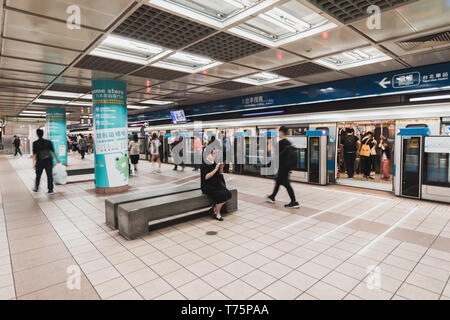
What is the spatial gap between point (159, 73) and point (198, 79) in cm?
126

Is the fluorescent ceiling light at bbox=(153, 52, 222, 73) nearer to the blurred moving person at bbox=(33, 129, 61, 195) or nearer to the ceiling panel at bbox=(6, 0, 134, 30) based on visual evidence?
the ceiling panel at bbox=(6, 0, 134, 30)

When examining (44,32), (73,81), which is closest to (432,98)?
(44,32)

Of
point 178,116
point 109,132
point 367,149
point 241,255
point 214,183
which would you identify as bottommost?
point 241,255

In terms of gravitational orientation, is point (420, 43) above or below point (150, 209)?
above

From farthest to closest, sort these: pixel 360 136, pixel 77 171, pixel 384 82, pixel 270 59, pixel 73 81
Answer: pixel 360 136 → pixel 77 171 → pixel 73 81 → pixel 384 82 → pixel 270 59

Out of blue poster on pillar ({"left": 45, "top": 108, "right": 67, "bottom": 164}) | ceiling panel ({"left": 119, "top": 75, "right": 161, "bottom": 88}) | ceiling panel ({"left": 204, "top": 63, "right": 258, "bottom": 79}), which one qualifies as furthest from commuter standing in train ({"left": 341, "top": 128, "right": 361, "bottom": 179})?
blue poster on pillar ({"left": 45, "top": 108, "right": 67, "bottom": 164})

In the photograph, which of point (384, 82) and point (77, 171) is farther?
point (77, 171)

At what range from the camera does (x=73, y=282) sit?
8.94ft

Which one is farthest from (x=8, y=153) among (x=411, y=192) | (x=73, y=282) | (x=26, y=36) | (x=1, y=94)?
(x=411, y=192)

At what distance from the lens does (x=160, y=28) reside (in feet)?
13.0

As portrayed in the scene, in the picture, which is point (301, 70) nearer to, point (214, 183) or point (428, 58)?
point (428, 58)

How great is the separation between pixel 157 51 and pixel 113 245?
3.84m
